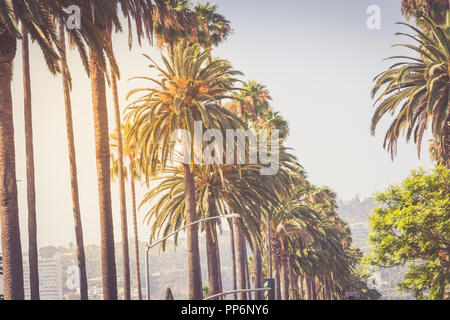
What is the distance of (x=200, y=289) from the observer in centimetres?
3625

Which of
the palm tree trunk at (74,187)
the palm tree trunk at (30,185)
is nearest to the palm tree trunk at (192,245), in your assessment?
the palm tree trunk at (74,187)

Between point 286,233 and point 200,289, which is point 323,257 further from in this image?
point 200,289

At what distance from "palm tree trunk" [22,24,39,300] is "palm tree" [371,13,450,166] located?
22.1 meters

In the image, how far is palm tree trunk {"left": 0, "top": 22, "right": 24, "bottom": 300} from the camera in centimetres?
2112

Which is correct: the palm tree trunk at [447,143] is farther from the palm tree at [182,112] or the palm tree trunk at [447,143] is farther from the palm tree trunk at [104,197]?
the palm tree trunk at [104,197]

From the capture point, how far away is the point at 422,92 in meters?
38.1

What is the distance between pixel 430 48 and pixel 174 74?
611 inches

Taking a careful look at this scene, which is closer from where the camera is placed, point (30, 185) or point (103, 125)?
point (103, 125)

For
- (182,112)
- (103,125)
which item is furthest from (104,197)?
(182,112)

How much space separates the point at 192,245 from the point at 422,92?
1699 centimetres

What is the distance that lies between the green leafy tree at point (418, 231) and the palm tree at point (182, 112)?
10.5 metres

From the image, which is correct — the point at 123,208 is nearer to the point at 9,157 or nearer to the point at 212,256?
the point at 212,256

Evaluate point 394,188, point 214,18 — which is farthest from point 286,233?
point 394,188

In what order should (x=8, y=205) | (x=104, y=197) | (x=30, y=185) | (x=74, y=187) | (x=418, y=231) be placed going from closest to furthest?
1. (x=8, y=205)
2. (x=104, y=197)
3. (x=418, y=231)
4. (x=30, y=185)
5. (x=74, y=187)
